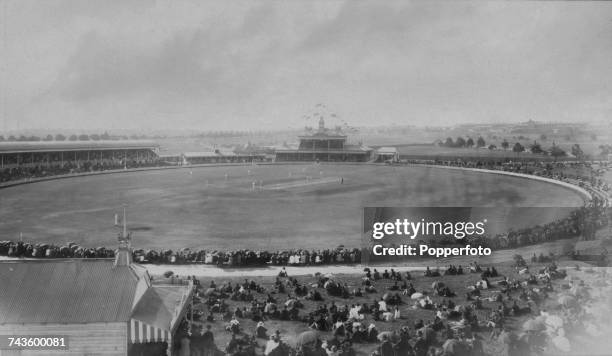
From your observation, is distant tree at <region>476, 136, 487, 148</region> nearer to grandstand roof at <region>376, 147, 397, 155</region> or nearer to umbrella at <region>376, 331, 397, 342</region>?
grandstand roof at <region>376, 147, 397, 155</region>

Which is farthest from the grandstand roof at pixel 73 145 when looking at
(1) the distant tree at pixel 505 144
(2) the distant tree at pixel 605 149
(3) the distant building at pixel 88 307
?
(2) the distant tree at pixel 605 149

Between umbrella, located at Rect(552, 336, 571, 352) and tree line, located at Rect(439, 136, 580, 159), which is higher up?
tree line, located at Rect(439, 136, 580, 159)

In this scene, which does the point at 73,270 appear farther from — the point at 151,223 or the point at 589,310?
the point at 589,310

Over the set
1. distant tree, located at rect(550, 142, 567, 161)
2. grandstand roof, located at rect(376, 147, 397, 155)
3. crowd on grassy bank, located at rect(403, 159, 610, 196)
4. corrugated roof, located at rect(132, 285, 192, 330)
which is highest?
distant tree, located at rect(550, 142, 567, 161)

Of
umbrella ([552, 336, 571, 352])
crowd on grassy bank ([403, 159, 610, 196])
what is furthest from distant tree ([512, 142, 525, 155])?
umbrella ([552, 336, 571, 352])

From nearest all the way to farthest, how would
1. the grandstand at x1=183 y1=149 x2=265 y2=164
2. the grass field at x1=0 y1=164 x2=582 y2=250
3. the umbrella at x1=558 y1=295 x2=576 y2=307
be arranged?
the umbrella at x1=558 y1=295 x2=576 y2=307 < the grass field at x1=0 y1=164 x2=582 y2=250 < the grandstand at x1=183 y1=149 x2=265 y2=164

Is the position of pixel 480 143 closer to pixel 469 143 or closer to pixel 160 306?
pixel 469 143

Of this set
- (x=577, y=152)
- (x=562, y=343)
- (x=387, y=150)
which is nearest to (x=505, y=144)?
(x=577, y=152)
